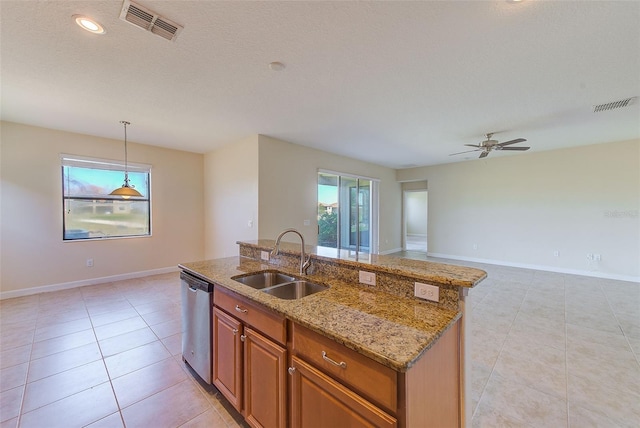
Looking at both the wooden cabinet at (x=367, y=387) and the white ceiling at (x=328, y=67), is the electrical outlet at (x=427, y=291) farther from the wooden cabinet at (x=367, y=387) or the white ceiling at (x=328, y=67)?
the white ceiling at (x=328, y=67)

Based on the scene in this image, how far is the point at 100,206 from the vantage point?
458 centimetres

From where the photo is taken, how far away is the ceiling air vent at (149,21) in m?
1.64

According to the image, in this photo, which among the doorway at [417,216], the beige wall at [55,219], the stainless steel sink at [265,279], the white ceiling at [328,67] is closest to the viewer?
the white ceiling at [328,67]

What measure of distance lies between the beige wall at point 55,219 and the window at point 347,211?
10.4ft

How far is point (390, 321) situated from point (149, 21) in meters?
2.46

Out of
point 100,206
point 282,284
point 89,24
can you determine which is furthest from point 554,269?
point 100,206

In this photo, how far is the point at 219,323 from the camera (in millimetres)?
1786

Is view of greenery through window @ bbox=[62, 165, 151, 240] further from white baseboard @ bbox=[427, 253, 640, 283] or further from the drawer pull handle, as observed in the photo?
white baseboard @ bbox=[427, 253, 640, 283]

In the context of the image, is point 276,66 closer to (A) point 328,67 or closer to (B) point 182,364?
(A) point 328,67

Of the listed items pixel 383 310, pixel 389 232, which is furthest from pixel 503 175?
pixel 383 310

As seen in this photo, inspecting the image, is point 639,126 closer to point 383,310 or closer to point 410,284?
point 410,284

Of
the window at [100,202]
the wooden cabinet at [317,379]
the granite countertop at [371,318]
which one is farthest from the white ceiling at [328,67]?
the wooden cabinet at [317,379]

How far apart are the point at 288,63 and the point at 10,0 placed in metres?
1.79

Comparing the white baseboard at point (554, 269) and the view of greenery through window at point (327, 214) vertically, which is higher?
the view of greenery through window at point (327, 214)
